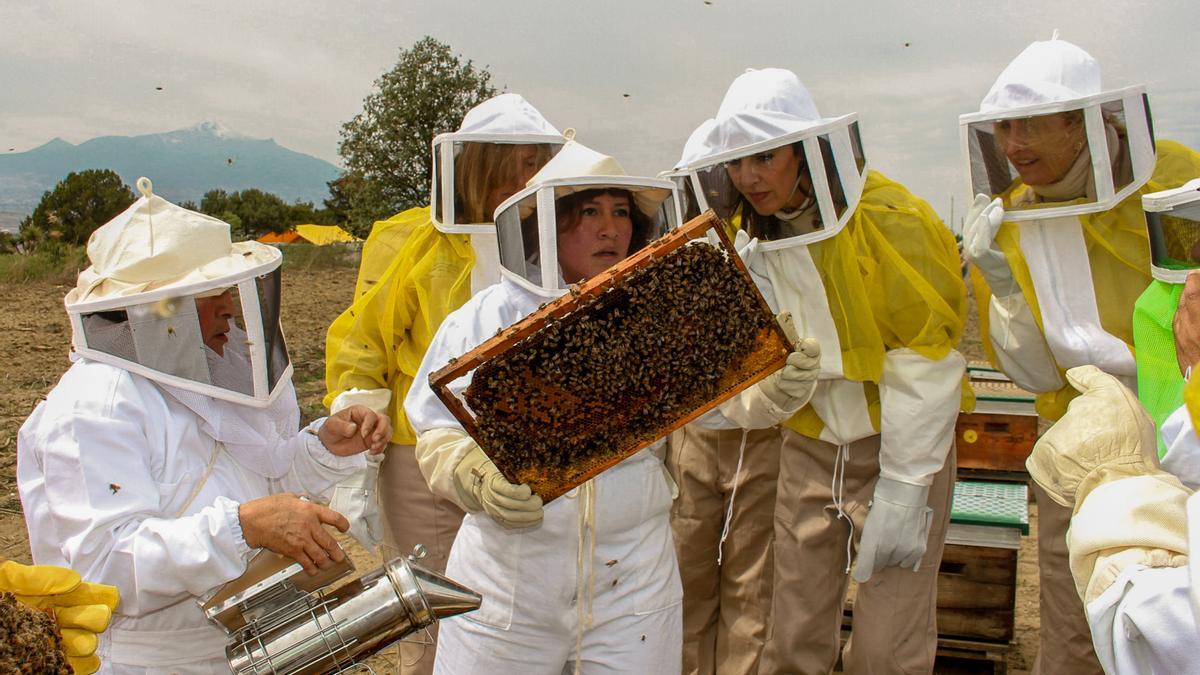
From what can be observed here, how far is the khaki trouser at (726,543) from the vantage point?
167 inches

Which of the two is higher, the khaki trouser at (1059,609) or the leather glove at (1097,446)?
the leather glove at (1097,446)

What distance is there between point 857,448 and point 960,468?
2126mm

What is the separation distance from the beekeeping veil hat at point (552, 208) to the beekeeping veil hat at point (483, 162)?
→ 1.10m

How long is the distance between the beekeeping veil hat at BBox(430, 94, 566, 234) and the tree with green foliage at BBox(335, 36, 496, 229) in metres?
15.1

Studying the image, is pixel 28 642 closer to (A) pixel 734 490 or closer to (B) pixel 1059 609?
(A) pixel 734 490

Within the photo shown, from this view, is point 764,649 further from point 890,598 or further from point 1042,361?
point 1042,361

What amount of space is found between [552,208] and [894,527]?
183cm

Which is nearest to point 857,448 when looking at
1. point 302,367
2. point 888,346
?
point 888,346

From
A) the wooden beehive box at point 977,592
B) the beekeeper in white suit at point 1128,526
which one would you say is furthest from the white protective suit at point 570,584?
the wooden beehive box at point 977,592

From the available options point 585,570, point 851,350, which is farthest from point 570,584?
point 851,350

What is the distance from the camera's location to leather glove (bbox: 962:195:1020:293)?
12.1 ft

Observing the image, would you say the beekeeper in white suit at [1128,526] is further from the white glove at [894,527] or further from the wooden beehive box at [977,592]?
the wooden beehive box at [977,592]

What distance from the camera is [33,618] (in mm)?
1729

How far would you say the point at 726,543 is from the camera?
4.42m
